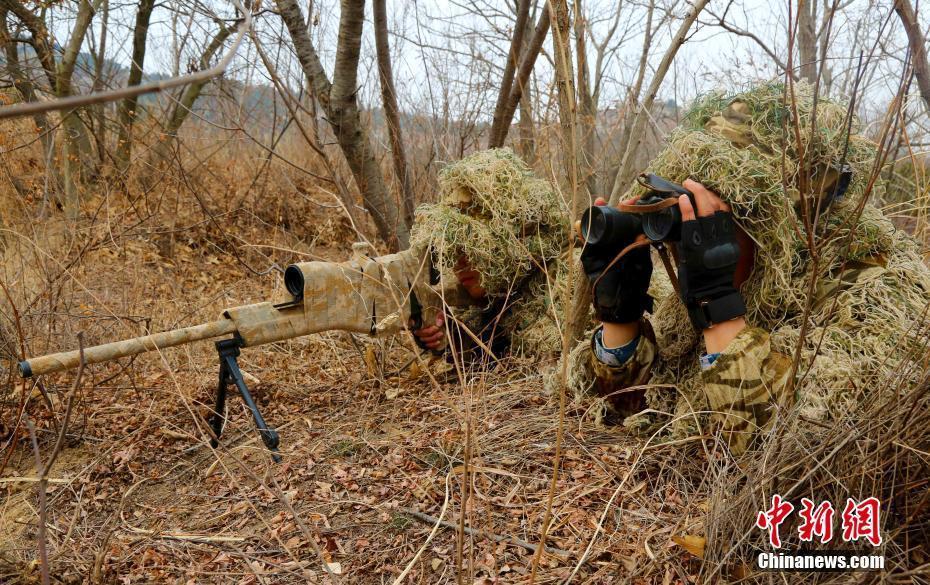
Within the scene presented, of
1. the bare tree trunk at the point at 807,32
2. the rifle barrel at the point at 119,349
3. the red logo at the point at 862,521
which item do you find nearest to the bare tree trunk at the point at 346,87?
the rifle barrel at the point at 119,349

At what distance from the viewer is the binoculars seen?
190 centimetres

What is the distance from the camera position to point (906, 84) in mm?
1248

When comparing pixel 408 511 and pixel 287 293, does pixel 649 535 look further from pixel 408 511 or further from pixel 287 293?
pixel 287 293

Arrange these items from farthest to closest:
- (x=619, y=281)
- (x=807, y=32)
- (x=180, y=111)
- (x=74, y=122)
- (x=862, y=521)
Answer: (x=807, y=32), (x=180, y=111), (x=74, y=122), (x=619, y=281), (x=862, y=521)

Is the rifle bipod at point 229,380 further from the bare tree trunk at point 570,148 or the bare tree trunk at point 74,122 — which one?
the bare tree trunk at point 74,122

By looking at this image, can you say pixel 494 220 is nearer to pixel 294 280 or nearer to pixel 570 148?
pixel 294 280

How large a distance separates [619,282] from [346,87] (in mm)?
1998

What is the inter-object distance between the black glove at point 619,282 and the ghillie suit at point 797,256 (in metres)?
0.23

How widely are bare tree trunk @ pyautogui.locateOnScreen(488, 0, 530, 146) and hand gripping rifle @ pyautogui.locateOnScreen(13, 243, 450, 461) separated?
1472 mm

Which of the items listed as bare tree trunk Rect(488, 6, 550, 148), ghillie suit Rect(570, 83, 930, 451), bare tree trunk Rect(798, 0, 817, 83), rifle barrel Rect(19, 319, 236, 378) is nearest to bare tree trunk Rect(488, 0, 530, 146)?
bare tree trunk Rect(488, 6, 550, 148)

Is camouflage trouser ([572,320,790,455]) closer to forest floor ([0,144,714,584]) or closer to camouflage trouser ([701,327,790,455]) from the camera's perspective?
camouflage trouser ([701,327,790,455])

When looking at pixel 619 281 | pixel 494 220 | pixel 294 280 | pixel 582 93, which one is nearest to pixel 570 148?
pixel 582 93

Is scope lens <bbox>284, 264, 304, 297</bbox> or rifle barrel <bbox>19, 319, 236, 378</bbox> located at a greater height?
scope lens <bbox>284, 264, 304, 297</bbox>

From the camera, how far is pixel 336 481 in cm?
220
